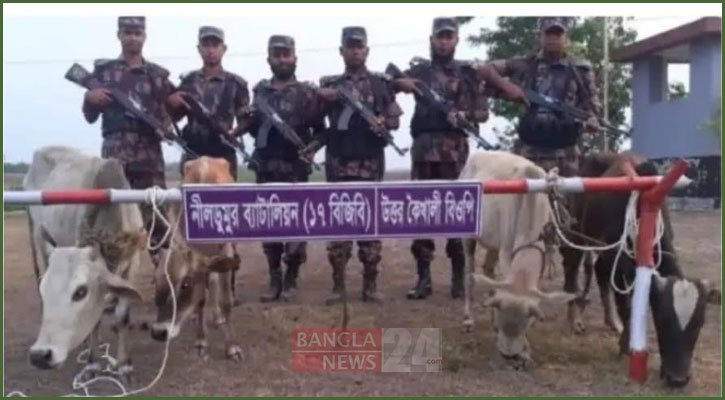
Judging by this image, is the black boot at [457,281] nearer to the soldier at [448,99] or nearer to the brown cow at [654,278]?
the soldier at [448,99]

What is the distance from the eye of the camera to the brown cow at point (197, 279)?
5.85 meters

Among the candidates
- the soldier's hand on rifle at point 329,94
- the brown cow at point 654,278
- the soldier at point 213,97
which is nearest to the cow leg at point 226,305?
the soldier at point 213,97

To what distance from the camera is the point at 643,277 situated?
603cm

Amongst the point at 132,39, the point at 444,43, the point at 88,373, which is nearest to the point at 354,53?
the point at 444,43

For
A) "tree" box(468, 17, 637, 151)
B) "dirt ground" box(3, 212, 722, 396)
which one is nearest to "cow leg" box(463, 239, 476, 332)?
"dirt ground" box(3, 212, 722, 396)

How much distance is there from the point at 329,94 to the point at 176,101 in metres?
1.54

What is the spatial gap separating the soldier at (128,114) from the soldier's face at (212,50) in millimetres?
491

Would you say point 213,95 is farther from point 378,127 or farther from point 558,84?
point 558,84

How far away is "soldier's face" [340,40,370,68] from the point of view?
8.60 meters

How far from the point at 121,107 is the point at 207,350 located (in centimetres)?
262

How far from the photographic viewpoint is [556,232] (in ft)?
21.7

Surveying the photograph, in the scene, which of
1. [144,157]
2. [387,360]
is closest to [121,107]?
[144,157]

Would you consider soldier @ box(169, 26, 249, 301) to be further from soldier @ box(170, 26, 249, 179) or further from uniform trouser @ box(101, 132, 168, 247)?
uniform trouser @ box(101, 132, 168, 247)

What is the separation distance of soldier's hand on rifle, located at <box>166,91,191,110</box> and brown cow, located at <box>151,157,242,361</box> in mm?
1463
